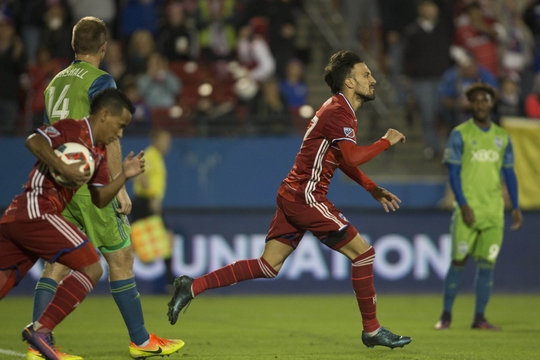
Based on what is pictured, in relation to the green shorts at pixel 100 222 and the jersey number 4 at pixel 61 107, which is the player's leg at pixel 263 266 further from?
the jersey number 4 at pixel 61 107

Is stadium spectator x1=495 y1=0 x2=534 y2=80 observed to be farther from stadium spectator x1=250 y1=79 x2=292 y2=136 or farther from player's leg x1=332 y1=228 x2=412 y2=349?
player's leg x1=332 y1=228 x2=412 y2=349

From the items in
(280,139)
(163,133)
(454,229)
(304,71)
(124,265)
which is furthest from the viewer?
(304,71)

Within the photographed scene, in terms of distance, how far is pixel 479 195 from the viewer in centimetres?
941

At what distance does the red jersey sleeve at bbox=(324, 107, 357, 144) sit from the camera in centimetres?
705

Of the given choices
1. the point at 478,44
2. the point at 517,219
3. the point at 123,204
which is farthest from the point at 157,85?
the point at 123,204

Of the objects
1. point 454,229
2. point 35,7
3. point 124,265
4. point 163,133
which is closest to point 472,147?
point 454,229

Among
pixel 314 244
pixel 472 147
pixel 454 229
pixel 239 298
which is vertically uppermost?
pixel 472 147

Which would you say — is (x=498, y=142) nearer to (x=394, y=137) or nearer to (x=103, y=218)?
(x=394, y=137)

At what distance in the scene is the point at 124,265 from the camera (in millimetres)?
6789

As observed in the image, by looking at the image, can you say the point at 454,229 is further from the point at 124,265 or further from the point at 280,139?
the point at 280,139

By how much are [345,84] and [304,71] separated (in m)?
10.3

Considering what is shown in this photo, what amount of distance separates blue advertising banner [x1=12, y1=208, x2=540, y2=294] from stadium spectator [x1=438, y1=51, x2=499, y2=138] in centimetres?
191

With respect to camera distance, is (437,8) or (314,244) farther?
(437,8)

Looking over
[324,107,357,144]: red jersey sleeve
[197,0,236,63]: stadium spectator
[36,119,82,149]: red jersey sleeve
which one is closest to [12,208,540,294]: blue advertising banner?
[197,0,236,63]: stadium spectator
